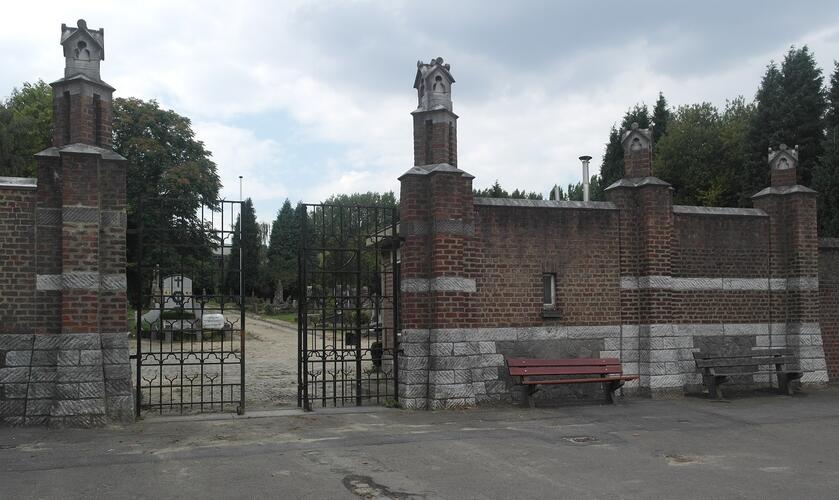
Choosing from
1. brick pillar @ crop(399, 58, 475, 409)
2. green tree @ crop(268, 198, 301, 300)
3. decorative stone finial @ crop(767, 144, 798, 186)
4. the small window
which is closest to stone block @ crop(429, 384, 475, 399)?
brick pillar @ crop(399, 58, 475, 409)

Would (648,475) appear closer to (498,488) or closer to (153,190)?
(498,488)

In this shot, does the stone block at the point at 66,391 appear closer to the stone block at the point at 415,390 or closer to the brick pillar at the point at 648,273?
the stone block at the point at 415,390

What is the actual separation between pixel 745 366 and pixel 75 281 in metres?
11.8

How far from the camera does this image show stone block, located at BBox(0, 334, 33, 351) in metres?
10.0

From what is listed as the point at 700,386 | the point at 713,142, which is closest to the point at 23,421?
the point at 700,386

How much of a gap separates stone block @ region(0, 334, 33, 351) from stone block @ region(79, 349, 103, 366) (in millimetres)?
858

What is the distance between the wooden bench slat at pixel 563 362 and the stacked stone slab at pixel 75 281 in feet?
20.2

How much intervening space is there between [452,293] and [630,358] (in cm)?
391

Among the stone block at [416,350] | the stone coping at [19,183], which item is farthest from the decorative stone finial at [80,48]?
the stone block at [416,350]

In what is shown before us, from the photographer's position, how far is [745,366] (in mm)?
13289

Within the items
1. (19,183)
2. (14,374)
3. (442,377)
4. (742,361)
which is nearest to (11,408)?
(14,374)

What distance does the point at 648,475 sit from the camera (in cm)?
744

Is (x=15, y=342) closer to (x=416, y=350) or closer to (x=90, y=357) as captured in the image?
(x=90, y=357)

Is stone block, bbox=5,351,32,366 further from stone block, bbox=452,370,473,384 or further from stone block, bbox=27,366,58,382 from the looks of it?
stone block, bbox=452,370,473,384
